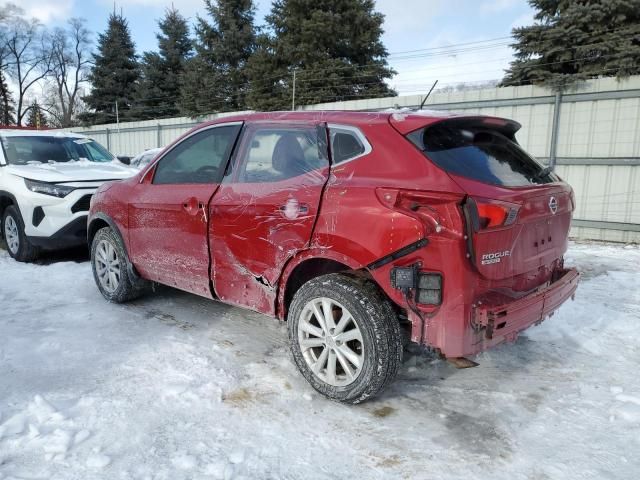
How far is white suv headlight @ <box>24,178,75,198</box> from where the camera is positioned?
591 cm

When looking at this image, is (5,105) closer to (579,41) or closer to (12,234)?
(12,234)

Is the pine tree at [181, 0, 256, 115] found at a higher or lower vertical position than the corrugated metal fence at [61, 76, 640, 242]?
higher

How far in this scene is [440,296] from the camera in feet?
8.41

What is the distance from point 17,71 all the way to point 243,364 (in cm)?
5728

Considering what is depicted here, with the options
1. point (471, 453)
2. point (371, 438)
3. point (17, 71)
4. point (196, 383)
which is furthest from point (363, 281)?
point (17, 71)

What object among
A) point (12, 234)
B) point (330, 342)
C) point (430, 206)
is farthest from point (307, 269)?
point (12, 234)

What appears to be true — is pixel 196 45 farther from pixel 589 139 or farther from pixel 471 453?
pixel 471 453

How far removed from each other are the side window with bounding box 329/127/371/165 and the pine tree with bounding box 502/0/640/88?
28.3ft

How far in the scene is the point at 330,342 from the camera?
116 inches

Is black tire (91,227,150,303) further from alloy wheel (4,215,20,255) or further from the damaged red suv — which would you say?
alloy wheel (4,215,20,255)

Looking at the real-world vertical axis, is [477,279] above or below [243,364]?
above

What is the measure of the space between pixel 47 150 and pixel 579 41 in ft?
35.7

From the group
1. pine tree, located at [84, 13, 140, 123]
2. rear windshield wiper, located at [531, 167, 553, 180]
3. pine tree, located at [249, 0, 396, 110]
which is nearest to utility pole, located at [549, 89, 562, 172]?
rear windshield wiper, located at [531, 167, 553, 180]

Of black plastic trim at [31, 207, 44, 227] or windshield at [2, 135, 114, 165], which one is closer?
black plastic trim at [31, 207, 44, 227]
